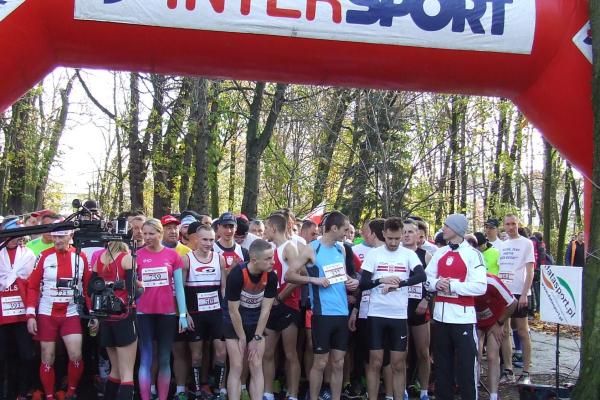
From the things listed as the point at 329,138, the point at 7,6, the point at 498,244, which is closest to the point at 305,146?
the point at 329,138

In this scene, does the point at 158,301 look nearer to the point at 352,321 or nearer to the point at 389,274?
the point at 352,321

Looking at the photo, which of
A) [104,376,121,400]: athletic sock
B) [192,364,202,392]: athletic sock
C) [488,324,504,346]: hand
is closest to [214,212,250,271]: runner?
[192,364,202,392]: athletic sock

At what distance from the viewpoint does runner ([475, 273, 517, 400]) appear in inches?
277

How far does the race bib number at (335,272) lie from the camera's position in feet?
21.8

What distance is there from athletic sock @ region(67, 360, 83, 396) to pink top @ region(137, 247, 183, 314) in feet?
3.12

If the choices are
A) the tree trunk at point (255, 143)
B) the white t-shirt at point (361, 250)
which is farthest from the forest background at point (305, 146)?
the white t-shirt at point (361, 250)

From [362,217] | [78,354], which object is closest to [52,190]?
[362,217]

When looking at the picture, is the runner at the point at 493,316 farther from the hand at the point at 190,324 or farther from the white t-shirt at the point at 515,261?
the hand at the point at 190,324

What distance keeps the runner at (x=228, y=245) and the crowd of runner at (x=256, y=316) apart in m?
0.02

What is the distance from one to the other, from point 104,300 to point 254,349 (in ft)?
5.86

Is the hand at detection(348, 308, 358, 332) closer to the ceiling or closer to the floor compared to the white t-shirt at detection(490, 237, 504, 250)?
closer to the floor

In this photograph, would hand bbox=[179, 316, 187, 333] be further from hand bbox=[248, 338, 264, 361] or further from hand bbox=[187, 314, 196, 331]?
hand bbox=[248, 338, 264, 361]

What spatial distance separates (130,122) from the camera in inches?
693

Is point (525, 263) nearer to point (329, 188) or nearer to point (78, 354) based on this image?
point (78, 354)
